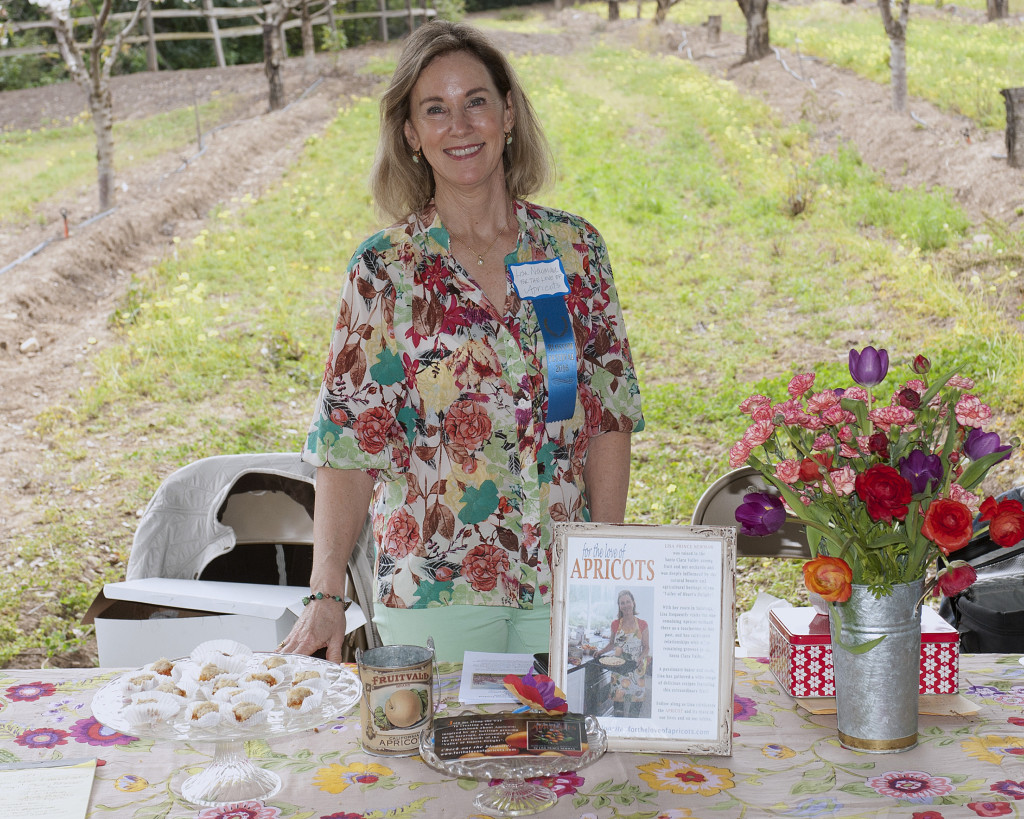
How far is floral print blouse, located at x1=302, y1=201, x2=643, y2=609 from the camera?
59.4 inches

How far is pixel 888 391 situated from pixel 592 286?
270 centimetres

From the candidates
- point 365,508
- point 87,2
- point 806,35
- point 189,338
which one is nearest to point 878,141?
point 806,35

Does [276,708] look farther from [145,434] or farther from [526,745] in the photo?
[145,434]

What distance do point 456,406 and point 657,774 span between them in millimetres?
Answer: 636

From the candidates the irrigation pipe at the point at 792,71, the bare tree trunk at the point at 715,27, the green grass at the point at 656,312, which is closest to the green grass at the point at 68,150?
the green grass at the point at 656,312

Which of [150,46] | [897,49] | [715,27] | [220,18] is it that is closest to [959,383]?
[897,49]

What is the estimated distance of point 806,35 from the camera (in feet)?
20.3

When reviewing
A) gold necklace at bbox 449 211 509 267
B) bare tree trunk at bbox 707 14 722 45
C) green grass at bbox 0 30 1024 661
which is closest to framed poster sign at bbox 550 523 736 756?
gold necklace at bbox 449 211 509 267

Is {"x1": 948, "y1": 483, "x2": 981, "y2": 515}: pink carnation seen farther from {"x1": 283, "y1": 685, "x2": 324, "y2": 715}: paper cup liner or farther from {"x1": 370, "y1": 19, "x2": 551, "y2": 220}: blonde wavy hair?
{"x1": 370, "y1": 19, "x2": 551, "y2": 220}: blonde wavy hair

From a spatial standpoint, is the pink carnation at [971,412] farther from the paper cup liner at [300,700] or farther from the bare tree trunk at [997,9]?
the bare tree trunk at [997,9]

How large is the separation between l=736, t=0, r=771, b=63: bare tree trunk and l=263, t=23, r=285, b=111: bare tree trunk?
13.3 feet

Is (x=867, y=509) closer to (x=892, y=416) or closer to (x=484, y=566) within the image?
(x=892, y=416)

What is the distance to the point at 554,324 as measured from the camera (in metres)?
1.56

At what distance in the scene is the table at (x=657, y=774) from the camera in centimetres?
105
